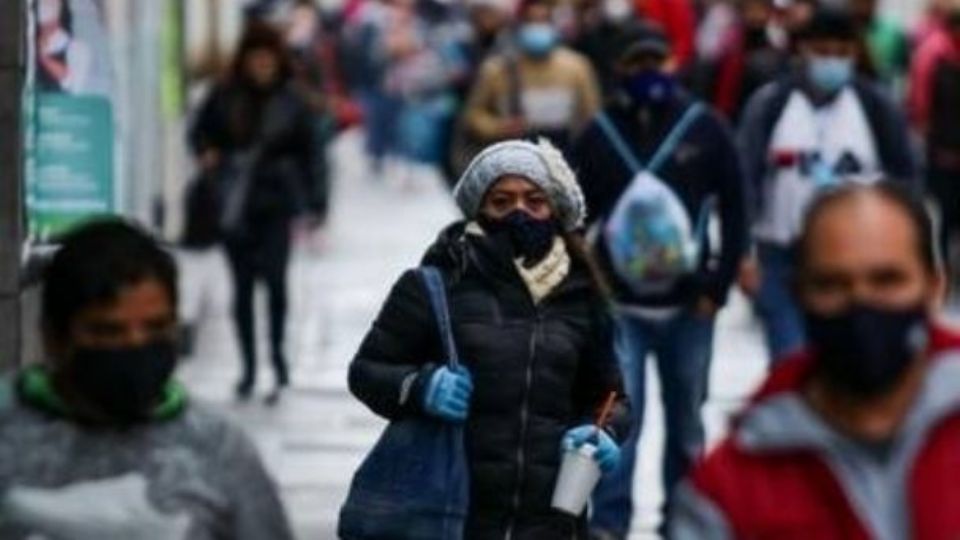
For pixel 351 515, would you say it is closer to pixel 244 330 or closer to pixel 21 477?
pixel 21 477

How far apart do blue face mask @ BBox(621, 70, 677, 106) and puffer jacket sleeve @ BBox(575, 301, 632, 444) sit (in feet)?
11.4

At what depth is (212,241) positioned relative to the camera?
1834 centimetres

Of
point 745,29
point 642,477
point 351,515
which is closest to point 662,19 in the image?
point 745,29

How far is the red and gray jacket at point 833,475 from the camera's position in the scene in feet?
15.4

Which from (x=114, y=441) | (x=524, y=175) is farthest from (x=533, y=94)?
(x=114, y=441)

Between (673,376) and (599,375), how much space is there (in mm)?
3550

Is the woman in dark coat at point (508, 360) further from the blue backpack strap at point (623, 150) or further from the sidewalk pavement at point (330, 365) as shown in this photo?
the blue backpack strap at point (623, 150)

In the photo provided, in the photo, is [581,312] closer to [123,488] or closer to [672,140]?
[123,488]

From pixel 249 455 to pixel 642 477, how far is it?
8.89 metres

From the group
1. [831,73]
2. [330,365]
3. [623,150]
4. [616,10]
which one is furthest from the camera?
[616,10]

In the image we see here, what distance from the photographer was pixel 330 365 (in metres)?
17.7

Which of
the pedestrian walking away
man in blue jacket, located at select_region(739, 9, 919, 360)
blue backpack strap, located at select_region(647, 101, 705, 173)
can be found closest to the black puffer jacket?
blue backpack strap, located at select_region(647, 101, 705, 173)

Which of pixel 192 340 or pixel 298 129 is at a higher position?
pixel 298 129

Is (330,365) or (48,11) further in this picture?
(330,365)
